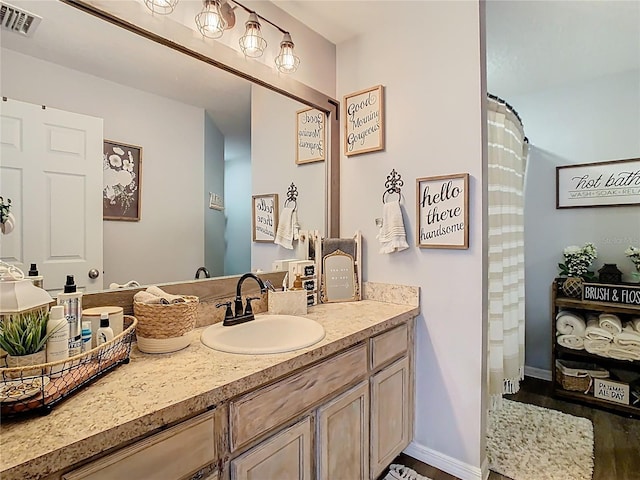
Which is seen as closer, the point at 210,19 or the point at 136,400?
the point at 136,400

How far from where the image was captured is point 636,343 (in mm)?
2297

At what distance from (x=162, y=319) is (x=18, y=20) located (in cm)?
103

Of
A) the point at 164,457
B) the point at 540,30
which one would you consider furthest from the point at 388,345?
the point at 540,30

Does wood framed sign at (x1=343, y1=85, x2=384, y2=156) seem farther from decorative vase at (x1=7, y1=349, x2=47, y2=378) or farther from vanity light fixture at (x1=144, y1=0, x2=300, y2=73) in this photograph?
decorative vase at (x1=7, y1=349, x2=47, y2=378)

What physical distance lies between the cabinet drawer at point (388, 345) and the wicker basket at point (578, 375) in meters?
1.59

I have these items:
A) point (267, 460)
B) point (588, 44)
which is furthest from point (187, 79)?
point (588, 44)

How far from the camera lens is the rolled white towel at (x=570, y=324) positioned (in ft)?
8.21

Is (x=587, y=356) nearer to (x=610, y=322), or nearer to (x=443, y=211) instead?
(x=610, y=322)

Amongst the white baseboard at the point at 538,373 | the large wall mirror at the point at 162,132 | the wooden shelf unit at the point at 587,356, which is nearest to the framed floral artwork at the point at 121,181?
the large wall mirror at the point at 162,132

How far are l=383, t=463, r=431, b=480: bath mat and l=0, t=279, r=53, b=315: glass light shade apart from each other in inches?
67.4

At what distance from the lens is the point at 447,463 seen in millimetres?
1798

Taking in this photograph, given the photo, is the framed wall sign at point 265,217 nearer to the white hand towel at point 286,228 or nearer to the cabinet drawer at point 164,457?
the white hand towel at point 286,228

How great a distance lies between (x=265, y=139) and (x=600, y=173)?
8.60 ft

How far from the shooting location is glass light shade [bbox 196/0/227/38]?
4.88 feet
